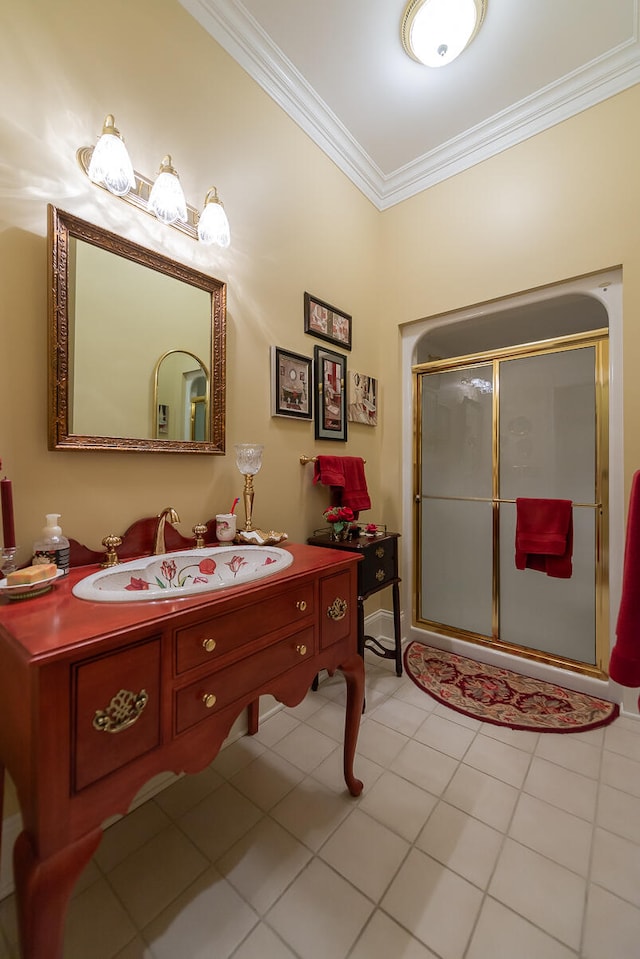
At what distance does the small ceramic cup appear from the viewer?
1478mm

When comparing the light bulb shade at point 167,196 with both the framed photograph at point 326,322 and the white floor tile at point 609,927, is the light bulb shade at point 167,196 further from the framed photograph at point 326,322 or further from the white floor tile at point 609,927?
the white floor tile at point 609,927

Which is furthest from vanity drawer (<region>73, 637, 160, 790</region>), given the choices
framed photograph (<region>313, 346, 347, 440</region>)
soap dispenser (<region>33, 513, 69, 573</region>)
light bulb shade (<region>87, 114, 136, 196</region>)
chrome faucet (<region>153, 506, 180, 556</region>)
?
framed photograph (<region>313, 346, 347, 440</region>)

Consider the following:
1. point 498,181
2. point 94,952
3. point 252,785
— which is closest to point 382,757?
point 252,785

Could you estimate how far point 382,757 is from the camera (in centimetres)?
155

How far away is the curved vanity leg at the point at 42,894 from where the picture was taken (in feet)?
2.04

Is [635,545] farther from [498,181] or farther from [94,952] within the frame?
[498,181]

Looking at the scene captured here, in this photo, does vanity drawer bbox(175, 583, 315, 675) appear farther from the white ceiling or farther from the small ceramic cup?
the white ceiling

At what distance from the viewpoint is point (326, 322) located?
83.9 inches

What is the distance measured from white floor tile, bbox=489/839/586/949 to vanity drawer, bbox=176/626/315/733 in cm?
84

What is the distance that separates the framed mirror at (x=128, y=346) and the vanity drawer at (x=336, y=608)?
0.72m

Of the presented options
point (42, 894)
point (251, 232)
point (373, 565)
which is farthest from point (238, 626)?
point (251, 232)

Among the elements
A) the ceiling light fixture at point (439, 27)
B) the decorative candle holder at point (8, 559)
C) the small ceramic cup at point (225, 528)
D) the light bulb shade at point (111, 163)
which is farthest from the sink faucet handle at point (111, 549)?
the ceiling light fixture at point (439, 27)

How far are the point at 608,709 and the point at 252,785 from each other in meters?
1.75

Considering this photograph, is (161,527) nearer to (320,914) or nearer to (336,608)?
(336,608)
